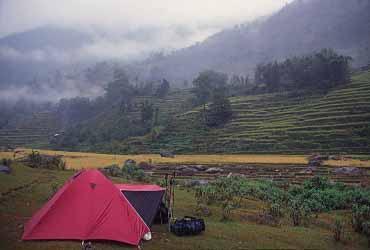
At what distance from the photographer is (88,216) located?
34.6 ft

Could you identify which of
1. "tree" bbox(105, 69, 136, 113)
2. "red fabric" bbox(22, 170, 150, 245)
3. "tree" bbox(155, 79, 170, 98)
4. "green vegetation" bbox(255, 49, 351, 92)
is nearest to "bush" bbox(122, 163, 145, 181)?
"red fabric" bbox(22, 170, 150, 245)

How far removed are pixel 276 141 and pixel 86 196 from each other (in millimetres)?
44332

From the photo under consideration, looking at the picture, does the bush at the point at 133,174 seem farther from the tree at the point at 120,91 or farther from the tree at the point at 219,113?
the tree at the point at 120,91

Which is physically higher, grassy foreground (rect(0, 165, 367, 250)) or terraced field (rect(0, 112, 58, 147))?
terraced field (rect(0, 112, 58, 147))

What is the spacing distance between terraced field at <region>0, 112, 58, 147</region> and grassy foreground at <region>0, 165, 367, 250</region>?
236ft

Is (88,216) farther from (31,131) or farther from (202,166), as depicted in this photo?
(31,131)

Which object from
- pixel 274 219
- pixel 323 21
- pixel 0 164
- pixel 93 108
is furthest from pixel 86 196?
pixel 323 21

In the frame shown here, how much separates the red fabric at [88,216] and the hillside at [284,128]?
42.0m

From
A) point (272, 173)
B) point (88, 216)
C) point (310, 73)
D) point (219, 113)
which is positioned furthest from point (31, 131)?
point (88, 216)

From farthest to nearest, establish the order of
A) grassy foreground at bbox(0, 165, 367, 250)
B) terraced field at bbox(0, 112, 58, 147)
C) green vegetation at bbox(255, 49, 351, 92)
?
1. terraced field at bbox(0, 112, 58, 147)
2. green vegetation at bbox(255, 49, 351, 92)
3. grassy foreground at bbox(0, 165, 367, 250)

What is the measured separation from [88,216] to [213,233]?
3.93 meters

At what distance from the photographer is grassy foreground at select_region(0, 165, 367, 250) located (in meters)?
10.2

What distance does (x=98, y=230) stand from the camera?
10352 mm

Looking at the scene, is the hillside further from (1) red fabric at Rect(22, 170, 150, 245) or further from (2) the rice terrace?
(1) red fabric at Rect(22, 170, 150, 245)
